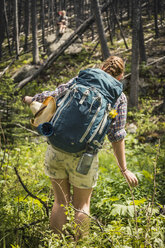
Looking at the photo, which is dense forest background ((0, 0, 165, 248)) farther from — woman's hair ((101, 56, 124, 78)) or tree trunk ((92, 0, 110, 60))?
woman's hair ((101, 56, 124, 78))

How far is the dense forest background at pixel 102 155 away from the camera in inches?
62.6

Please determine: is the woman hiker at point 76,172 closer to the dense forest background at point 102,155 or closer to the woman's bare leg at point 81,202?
the woman's bare leg at point 81,202

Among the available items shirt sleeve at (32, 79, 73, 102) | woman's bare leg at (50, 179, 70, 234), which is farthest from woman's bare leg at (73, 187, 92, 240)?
shirt sleeve at (32, 79, 73, 102)

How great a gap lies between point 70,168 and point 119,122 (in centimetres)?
62

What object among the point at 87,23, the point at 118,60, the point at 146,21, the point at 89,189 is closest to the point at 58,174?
the point at 89,189

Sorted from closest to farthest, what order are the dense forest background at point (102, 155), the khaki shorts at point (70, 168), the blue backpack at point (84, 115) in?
the blue backpack at point (84, 115), the dense forest background at point (102, 155), the khaki shorts at point (70, 168)

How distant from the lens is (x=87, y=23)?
9.59 metres

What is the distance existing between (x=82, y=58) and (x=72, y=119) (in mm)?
11713

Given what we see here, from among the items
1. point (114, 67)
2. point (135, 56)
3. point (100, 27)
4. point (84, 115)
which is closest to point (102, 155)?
point (114, 67)

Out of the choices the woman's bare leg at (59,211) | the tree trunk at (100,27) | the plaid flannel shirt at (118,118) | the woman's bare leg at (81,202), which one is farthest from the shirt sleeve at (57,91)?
the tree trunk at (100,27)

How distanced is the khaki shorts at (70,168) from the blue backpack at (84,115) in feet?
0.56

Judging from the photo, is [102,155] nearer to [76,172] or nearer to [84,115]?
[76,172]

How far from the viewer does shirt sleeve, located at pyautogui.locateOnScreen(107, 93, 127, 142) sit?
181 cm

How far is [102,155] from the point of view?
4.85 m
